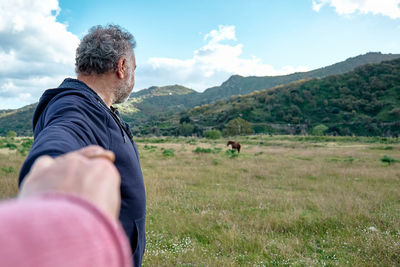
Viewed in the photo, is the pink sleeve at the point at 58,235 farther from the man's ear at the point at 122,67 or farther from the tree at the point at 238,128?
the tree at the point at 238,128

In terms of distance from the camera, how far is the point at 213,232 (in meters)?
5.29

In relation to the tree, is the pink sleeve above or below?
above

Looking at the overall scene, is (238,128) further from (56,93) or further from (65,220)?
(65,220)

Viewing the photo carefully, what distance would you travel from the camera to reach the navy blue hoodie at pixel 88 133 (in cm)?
101

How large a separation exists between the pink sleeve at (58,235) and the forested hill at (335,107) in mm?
61459

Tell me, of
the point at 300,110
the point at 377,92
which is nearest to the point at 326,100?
the point at 300,110

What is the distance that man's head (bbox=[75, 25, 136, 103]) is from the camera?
1807mm

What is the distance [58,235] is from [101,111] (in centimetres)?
130

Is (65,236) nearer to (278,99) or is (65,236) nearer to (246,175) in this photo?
(246,175)

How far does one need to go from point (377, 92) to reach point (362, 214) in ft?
245

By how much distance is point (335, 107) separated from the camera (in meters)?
68.2

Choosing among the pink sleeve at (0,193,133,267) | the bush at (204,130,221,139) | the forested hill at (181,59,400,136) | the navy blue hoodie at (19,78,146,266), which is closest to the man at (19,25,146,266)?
the navy blue hoodie at (19,78,146,266)

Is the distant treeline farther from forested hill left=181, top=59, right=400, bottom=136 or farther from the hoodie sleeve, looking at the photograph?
the hoodie sleeve

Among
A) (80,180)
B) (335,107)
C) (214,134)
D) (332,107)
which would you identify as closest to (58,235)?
(80,180)
